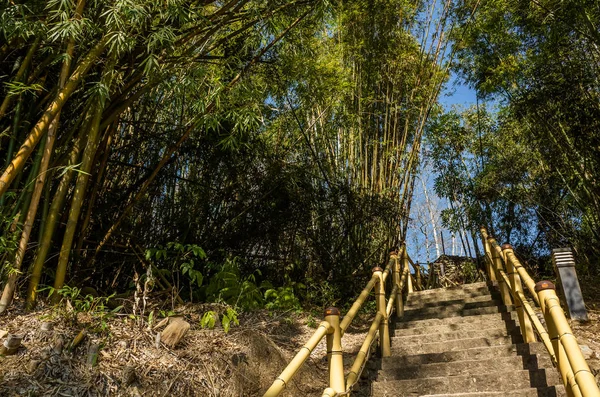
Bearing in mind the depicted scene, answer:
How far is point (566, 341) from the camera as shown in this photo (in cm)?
163

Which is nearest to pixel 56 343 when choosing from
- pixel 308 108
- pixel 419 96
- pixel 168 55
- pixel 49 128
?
pixel 49 128

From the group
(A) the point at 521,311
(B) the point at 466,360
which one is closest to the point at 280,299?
(B) the point at 466,360

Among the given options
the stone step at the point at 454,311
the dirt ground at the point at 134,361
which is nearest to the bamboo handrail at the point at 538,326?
the stone step at the point at 454,311

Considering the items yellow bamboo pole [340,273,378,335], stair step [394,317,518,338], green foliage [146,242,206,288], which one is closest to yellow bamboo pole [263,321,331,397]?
yellow bamboo pole [340,273,378,335]

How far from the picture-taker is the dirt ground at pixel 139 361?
2180 mm

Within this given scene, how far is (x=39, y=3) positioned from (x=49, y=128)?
2.79ft

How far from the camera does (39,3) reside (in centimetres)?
276

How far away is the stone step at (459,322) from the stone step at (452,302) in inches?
24.0

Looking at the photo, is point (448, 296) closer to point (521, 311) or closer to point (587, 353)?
point (587, 353)

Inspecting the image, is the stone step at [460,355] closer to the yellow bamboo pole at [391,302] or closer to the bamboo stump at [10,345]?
the yellow bamboo pole at [391,302]

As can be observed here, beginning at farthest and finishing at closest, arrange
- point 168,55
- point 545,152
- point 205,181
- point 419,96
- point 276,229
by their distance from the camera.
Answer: point 545,152, point 419,96, point 276,229, point 205,181, point 168,55

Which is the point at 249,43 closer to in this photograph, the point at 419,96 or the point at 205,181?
the point at 205,181

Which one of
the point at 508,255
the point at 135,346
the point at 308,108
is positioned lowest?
the point at 135,346

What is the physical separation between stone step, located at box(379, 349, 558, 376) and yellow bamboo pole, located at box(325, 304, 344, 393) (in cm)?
113
